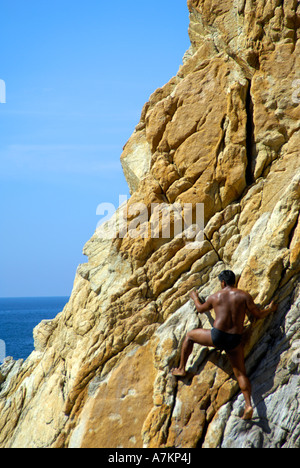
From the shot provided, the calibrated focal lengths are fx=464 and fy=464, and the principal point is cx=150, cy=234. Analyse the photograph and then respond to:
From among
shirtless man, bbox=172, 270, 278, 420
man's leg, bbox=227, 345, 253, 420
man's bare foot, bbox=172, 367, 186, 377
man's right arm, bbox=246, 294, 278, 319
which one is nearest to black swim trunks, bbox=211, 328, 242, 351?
shirtless man, bbox=172, 270, 278, 420

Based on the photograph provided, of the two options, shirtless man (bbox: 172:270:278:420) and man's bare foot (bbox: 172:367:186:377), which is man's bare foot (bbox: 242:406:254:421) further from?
man's bare foot (bbox: 172:367:186:377)

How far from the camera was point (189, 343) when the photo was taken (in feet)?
26.9

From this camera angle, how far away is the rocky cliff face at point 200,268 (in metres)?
8.13

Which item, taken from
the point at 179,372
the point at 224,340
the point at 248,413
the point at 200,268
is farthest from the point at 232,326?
the point at 200,268

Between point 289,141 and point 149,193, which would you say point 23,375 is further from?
point 289,141

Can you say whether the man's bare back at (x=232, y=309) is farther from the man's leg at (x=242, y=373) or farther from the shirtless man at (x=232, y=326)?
the man's leg at (x=242, y=373)

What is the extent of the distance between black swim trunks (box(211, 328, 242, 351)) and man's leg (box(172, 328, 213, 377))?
0.64 ft

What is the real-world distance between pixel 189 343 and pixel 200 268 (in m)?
1.69

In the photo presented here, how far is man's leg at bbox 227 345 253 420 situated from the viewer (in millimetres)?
7625

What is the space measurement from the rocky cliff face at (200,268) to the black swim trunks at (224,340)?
56 cm

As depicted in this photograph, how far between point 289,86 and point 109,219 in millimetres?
4772

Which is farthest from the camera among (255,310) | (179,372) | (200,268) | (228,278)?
(200,268)

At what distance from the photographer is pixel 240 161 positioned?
9.32 metres
